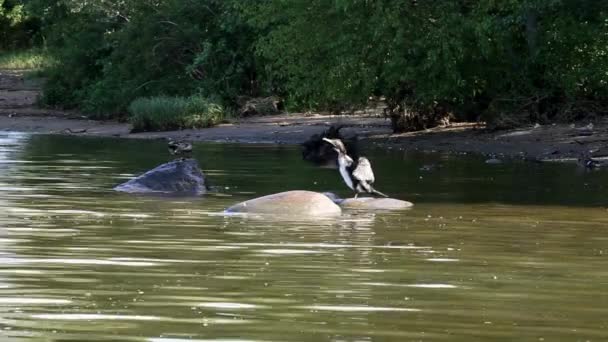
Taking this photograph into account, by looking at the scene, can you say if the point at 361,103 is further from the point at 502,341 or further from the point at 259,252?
the point at 502,341

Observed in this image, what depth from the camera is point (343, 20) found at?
26688 mm

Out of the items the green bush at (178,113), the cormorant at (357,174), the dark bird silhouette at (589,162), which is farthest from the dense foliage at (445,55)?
the cormorant at (357,174)

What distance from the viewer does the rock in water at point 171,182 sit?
16.9 m

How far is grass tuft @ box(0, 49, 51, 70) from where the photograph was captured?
50.2 m

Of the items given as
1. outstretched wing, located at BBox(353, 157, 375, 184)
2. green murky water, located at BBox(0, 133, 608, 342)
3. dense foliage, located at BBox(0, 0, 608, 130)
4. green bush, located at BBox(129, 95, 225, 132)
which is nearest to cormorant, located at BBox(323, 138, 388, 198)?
outstretched wing, located at BBox(353, 157, 375, 184)

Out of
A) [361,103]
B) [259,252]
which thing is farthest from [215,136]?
[259,252]

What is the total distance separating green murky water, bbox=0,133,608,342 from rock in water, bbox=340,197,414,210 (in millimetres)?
315

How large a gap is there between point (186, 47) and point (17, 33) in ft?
70.9

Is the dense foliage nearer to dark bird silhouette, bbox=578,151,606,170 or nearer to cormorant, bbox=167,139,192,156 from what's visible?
dark bird silhouette, bbox=578,151,606,170

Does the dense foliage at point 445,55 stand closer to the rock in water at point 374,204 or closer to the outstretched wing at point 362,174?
the outstretched wing at point 362,174

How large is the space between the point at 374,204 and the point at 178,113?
19926 mm

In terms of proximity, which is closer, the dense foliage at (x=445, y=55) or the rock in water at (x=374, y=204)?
the rock in water at (x=374, y=204)

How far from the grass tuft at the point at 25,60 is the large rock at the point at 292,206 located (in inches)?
1383

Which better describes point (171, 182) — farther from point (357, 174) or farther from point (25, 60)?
point (25, 60)
